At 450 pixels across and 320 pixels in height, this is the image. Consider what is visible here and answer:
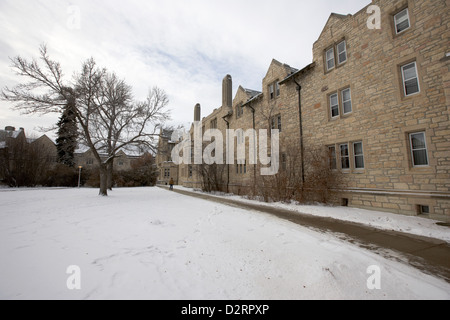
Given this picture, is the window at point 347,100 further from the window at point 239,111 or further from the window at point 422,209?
the window at point 239,111

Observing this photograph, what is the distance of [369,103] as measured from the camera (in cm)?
942

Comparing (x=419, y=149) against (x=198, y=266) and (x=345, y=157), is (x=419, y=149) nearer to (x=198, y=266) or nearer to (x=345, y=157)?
(x=345, y=157)

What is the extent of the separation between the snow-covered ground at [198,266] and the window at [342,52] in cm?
1041

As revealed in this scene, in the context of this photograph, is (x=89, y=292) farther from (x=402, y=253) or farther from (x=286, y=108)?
(x=286, y=108)

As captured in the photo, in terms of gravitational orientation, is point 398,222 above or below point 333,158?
below

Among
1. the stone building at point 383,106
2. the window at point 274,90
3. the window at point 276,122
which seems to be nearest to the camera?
the stone building at point 383,106

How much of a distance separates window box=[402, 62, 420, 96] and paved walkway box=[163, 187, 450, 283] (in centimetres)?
628

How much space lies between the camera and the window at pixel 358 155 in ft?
32.4

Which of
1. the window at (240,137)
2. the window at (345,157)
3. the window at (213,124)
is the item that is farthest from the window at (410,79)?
the window at (213,124)

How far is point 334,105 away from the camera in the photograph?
11.4 metres

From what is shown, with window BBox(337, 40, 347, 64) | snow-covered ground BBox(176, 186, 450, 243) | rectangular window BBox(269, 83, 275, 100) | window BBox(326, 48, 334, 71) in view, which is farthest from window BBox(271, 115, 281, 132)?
snow-covered ground BBox(176, 186, 450, 243)

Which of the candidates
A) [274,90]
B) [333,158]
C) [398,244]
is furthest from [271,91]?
[398,244]

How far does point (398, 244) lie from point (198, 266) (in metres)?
4.87
